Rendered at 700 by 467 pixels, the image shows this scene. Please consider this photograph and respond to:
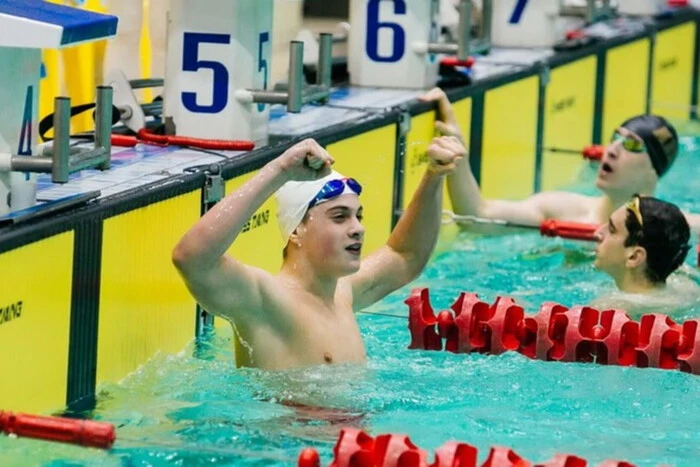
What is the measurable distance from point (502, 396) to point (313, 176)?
795 mm

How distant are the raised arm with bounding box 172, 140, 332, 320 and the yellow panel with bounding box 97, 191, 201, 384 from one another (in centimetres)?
40

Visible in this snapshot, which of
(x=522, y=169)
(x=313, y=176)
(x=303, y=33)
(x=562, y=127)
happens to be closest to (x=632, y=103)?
(x=562, y=127)

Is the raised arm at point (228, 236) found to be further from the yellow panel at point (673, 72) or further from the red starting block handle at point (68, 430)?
the yellow panel at point (673, 72)

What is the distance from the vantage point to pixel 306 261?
3881 millimetres

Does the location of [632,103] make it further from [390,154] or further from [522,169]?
[390,154]

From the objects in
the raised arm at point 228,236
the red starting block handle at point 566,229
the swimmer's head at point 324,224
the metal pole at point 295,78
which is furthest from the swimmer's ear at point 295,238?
the red starting block handle at point 566,229

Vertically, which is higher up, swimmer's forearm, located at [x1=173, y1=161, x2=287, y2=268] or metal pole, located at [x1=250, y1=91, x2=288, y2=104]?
metal pole, located at [x1=250, y1=91, x2=288, y2=104]

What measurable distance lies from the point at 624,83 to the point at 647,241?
3.56 meters

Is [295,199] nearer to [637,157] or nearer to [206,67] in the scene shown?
[206,67]

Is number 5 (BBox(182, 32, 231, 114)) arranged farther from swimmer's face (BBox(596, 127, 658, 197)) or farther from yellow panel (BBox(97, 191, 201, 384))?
swimmer's face (BBox(596, 127, 658, 197))

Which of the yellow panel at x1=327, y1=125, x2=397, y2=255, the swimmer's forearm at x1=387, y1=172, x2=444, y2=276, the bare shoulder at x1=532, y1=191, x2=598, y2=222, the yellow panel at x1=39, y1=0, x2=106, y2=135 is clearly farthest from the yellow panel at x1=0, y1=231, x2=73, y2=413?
the bare shoulder at x1=532, y1=191, x2=598, y2=222

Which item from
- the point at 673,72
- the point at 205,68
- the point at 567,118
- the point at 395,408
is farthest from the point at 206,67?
the point at 673,72

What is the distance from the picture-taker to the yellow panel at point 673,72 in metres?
8.73

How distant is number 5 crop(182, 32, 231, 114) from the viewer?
4.63 metres
